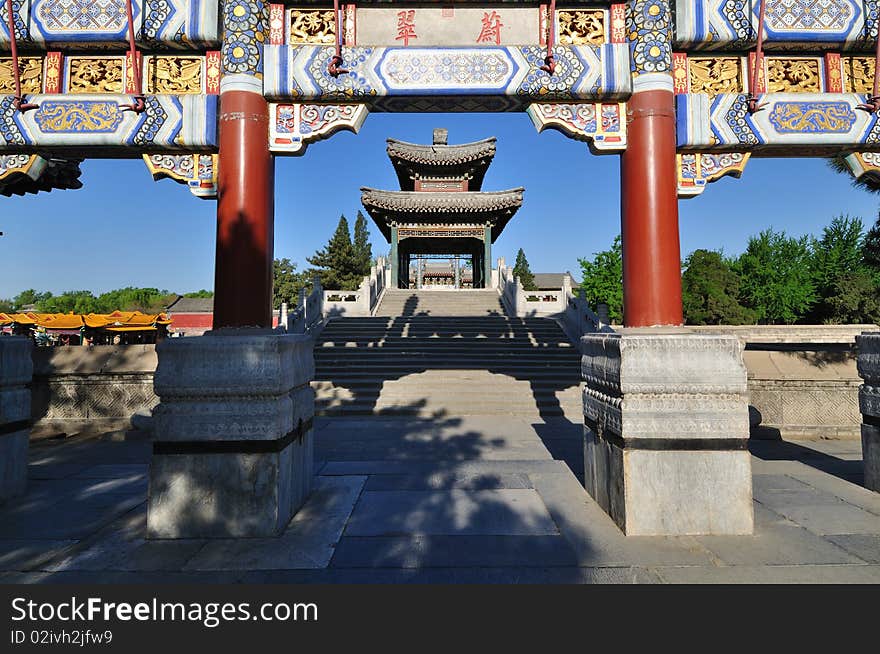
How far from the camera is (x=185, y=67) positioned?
13.6 ft

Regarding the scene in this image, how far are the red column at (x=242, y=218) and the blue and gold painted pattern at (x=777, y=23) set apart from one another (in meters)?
3.79

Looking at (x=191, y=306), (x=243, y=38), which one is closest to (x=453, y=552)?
(x=243, y=38)

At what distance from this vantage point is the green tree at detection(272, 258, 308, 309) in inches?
1667

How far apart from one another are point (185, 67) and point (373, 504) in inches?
161

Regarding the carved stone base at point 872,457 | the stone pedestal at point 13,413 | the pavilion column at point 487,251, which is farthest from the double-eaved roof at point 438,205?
the carved stone base at point 872,457

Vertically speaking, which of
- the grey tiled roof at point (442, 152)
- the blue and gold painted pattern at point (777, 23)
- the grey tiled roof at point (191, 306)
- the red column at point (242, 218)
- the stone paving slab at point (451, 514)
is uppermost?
the grey tiled roof at point (442, 152)

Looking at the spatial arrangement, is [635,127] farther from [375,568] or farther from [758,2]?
[375,568]

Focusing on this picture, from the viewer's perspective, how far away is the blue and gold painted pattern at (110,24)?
3.98 metres

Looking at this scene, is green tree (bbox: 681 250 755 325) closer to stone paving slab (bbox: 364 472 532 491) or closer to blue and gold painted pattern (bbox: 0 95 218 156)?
stone paving slab (bbox: 364 472 532 491)

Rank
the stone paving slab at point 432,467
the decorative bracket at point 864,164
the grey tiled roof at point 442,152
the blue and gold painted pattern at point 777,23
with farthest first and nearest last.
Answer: the grey tiled roof at point 442,152 < the stone paving slab at point 432,467 < the decorative bracket at point 864,164 < the blue and gold painted pattern at point 777,23

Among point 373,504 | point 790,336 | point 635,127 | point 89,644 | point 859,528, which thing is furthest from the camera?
point 790,336

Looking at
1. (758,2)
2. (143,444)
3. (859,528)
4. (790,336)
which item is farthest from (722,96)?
(790,336)

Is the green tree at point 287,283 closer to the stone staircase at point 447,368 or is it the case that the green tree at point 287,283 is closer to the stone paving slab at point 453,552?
the stone staircase at point 447,368

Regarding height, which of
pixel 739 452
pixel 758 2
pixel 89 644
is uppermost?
Answer: pixel 758 2
